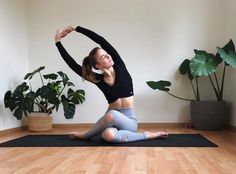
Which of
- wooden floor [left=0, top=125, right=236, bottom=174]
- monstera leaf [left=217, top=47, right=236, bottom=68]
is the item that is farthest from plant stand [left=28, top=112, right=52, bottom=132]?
monstera leaf [left=217, top=47, right=236, bottom=68]

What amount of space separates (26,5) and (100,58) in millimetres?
2118

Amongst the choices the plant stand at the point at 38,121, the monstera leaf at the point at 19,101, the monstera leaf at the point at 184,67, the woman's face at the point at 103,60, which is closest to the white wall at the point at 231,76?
the monstera leaf at the point at 184,67

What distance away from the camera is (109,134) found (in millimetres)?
2627

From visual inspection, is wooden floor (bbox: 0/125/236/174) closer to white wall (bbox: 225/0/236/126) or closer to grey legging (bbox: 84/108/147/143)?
grey legging (bbox: 84/108/147/143)

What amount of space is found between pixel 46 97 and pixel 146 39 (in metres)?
1.52

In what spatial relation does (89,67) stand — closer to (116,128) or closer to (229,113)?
(116,128)

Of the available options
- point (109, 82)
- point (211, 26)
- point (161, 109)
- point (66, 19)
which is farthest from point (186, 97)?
point (66, 19)

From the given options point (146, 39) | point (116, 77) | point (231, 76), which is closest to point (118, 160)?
point (116, 77)

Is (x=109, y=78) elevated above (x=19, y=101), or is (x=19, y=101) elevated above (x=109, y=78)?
(x=109, y=78)

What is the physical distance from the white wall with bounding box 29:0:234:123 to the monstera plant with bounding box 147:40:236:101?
5.3 inches

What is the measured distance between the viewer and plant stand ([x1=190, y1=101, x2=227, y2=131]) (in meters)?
3.73

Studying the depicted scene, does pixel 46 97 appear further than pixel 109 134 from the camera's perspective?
Yes

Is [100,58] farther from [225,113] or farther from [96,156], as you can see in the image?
[225,113]

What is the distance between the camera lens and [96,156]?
211 cm
